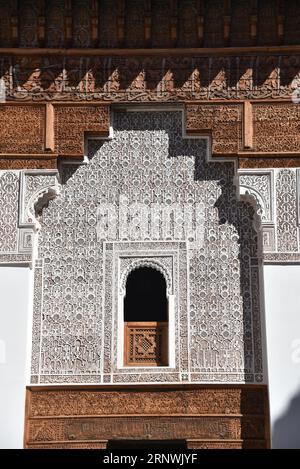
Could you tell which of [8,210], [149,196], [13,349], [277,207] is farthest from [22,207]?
[277,207]

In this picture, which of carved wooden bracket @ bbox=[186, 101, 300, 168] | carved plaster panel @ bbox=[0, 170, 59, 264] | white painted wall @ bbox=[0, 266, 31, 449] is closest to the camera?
white painted wall @ bbox=[0, 266, 31, 449]

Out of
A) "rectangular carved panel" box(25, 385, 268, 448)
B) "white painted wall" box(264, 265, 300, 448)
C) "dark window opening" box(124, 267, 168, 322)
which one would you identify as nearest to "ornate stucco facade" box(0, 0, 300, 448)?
"rectangular carved panel" box(25, 385, 268, 448)

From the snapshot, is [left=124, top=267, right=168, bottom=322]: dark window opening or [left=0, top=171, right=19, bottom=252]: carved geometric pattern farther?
[left=124, top=267, right=168, bottom=322]: dark window opening

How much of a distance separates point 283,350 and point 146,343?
1.09m

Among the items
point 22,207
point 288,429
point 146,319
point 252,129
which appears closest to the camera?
point 288,429

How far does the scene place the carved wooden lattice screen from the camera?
771 centimetres

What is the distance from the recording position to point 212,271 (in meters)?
7.83

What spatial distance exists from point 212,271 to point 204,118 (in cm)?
127

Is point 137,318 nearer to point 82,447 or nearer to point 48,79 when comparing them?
point 82,447

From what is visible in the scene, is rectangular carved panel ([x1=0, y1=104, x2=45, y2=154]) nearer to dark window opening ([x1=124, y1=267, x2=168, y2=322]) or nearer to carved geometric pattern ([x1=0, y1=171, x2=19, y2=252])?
carved geometric pattern ([x1=0, y1=171, x2=19, y2=252])

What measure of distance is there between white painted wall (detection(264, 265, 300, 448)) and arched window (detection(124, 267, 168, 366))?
863 mm

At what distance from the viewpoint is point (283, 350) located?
7441 millimetres

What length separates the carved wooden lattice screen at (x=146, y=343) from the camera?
771 centimetres

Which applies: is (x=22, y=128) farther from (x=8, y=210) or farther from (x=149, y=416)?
(x=149, y=416)
